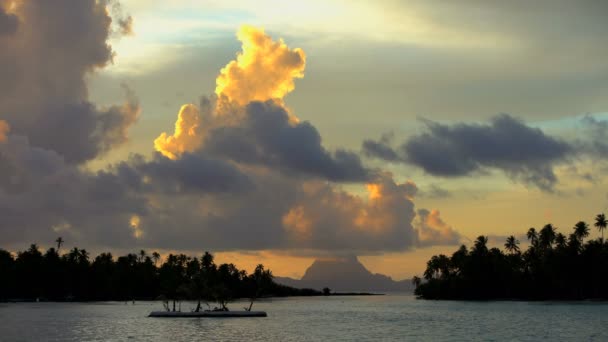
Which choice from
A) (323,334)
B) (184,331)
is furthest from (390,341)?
(184,331)

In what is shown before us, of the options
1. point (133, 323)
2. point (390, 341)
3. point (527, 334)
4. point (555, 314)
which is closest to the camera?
point (390, 341)

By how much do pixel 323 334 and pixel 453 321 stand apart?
42.7m

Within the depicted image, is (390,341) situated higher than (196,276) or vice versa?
(196,276)

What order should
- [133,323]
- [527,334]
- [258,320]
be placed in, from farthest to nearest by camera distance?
[258,320] → [133,323] → [527,334]

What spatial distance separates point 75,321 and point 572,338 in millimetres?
92006

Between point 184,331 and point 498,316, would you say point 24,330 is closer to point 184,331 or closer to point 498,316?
point 184,331

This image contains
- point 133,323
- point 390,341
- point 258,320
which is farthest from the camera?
point 258,320

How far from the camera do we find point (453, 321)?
480 feet

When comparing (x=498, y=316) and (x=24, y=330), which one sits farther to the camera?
(x=498, y=316)

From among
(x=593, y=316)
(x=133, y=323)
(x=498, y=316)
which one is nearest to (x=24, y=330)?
(x=133, y=323)

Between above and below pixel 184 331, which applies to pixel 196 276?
above

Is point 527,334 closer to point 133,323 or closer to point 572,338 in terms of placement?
point 572,338

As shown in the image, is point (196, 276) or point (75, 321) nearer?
point (75, 321)

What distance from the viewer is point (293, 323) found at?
5571 inches
